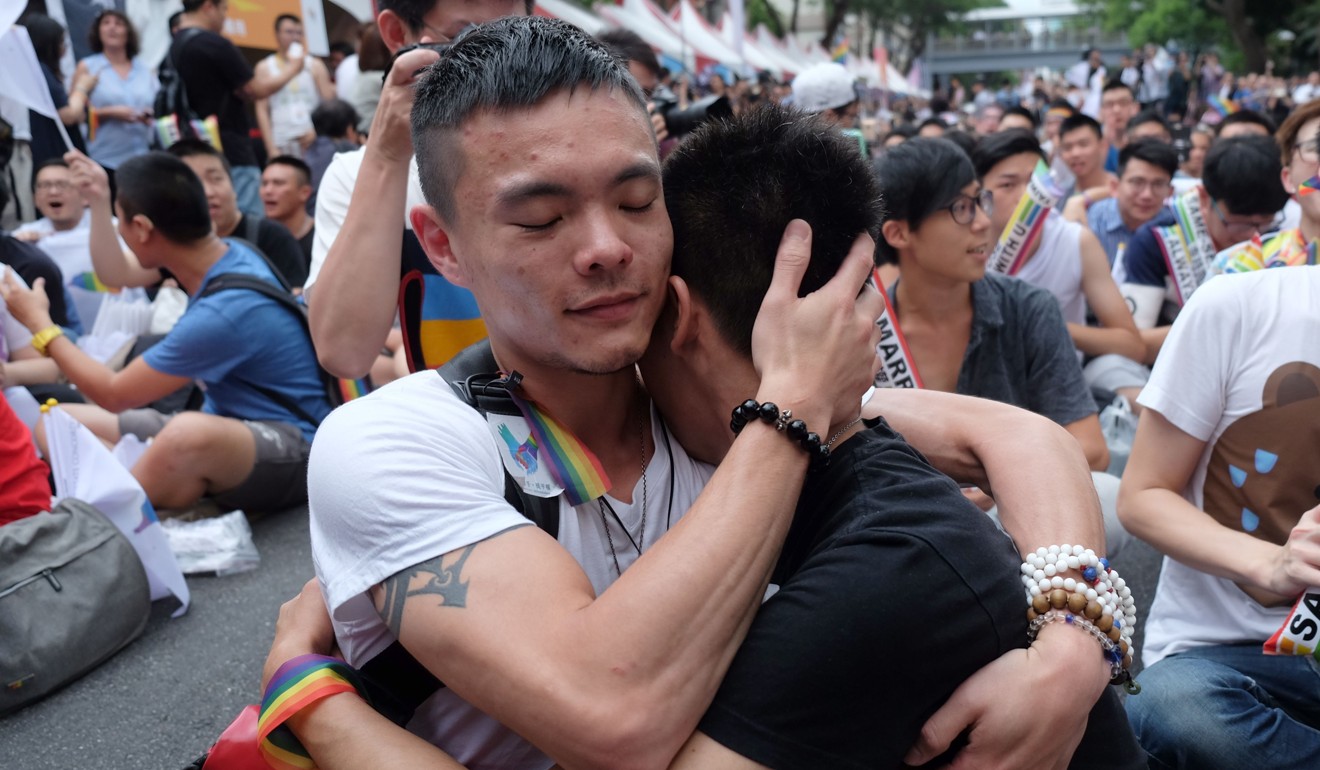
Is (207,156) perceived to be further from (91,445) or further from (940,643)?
(940,643)

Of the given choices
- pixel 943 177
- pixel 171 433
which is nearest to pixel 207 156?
pixel 171 433

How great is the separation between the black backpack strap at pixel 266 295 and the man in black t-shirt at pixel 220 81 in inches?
129

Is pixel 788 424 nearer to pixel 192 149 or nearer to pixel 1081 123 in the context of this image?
pixel 192 149

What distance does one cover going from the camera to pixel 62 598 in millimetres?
3432

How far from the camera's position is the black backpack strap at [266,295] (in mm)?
4691

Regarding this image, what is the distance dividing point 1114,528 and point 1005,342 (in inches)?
27.5

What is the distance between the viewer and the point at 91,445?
12.7 feet

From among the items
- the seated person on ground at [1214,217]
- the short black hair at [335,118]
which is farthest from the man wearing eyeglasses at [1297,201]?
the short black hair at [335,118]

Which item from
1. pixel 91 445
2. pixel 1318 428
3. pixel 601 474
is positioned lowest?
pixel 91 445

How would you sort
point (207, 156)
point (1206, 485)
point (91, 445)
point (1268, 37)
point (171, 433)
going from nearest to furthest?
point (1206, 485), point (91, 445), point (171, 433), point (207, 156), point (1268, 37)

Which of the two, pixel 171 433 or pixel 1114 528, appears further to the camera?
pixel 171 433

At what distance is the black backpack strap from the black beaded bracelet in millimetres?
3534

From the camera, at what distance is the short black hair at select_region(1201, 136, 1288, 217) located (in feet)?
17.3

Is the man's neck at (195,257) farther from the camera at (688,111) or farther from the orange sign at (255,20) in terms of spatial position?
the orange sign at (255,20)
